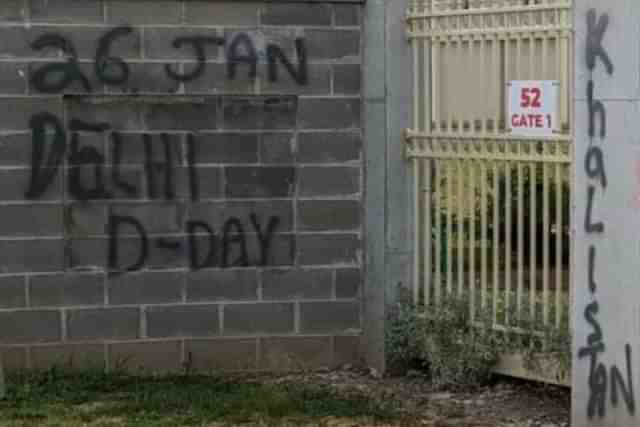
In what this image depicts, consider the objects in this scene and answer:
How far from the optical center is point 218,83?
27.9 feet

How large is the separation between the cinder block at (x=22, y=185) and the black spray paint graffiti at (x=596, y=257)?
3.25 m

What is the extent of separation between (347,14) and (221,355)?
2.29 metres

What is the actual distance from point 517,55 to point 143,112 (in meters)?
2.31

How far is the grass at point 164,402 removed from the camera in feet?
24.2

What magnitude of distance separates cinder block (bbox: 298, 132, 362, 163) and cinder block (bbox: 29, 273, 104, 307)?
149 cm

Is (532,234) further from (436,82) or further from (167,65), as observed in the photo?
(167,65)

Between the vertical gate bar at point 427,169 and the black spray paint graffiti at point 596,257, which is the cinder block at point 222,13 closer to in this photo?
the vertical gate bar at point 427,169

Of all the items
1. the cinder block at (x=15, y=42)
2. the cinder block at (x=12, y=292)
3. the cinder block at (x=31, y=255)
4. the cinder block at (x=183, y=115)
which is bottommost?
the cinder block at (x=12, y=292)

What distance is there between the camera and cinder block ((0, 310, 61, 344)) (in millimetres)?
8273

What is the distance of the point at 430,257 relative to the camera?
850 cm

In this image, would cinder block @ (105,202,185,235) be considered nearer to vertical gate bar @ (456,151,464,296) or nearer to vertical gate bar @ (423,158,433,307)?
vertical gate bar @ (423,158,433,307)

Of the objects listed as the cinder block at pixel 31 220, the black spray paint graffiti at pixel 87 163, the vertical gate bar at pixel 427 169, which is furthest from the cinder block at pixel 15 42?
the vertical gate bar at pixel 427 169

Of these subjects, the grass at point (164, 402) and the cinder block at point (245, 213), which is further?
the cinder block at point (245, 213)

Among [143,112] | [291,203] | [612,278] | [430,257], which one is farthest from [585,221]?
[143,112]
